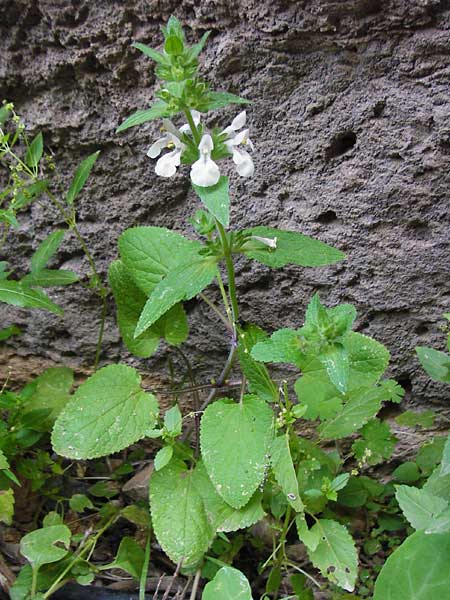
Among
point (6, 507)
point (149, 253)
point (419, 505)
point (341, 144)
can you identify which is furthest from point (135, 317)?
point (419, 505)

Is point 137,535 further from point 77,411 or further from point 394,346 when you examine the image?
point 394,346

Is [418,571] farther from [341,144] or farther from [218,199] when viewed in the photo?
[341,144]

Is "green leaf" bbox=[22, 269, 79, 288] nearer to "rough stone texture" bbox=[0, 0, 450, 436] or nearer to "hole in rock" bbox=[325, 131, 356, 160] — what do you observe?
"rough stone texture" bbox=[0, 0, 450, 436]

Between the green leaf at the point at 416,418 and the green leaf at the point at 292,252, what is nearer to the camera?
the green leaf at the point at 292,252

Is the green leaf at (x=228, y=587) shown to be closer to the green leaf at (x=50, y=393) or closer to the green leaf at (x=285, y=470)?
the green leaf at (x=285, y=470)

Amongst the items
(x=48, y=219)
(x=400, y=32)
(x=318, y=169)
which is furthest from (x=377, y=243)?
(x=48, y=219)

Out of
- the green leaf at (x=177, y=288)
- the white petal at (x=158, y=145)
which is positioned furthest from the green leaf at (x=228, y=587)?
the white petal at (x=158, y=145)

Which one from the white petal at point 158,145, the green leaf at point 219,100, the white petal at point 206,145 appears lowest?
the white petal at point 158,145
